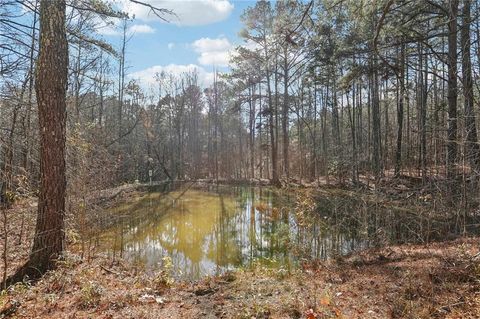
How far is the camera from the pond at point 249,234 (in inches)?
262

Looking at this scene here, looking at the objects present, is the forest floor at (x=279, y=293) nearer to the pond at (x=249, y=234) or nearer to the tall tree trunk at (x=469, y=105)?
the pond at (x=249, y=234)

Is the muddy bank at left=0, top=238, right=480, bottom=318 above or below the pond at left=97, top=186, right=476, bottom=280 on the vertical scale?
above

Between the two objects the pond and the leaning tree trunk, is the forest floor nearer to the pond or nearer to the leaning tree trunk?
the leaning tree trunk

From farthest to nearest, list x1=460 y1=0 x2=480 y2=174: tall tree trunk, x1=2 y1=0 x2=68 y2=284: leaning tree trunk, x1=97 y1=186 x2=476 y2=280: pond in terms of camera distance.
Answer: x1=97 y1=186 x2=476 y2=280: pond → x1=2 y1=0 x2=68 y2=284: leaning tree trunk → x1=460 y1=0 x2=480 y2=174: tall tree trunk

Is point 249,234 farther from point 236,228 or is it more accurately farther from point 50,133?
point 50,133

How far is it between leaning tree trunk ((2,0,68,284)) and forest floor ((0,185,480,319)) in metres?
0.37

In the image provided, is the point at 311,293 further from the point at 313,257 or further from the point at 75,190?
the point at 75,190

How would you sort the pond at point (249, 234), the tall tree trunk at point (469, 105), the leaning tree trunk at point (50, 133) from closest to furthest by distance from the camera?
the tall tree trunk at point (469, 105)
the leaning tree trunk at point (50, 133)
the pond at point (249, 234)

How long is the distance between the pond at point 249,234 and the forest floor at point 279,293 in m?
1.03

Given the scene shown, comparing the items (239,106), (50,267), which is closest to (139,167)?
(239,106)

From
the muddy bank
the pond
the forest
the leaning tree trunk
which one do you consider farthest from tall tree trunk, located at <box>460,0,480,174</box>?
the leaning tree trunk

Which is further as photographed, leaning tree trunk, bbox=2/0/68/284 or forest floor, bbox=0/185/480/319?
leaning tree trunk, bbox=2/0/68/284

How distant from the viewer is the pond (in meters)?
6.66

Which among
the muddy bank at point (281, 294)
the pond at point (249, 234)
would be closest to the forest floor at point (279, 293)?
the muddy bank at point (281, 294)
